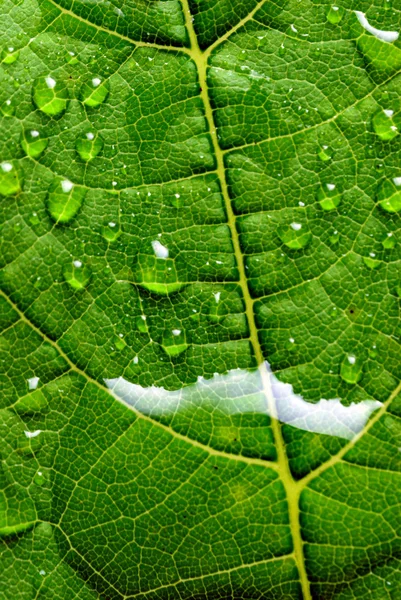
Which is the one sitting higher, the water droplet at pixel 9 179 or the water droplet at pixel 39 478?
the water droplet at pixel 9 179

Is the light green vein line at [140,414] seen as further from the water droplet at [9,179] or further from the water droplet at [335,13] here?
the water droplet at [335,13]

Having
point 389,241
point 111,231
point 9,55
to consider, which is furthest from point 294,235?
point 9,55

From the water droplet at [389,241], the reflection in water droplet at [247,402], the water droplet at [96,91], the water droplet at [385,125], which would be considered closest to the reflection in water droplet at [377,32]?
the water droplet at [385,125]

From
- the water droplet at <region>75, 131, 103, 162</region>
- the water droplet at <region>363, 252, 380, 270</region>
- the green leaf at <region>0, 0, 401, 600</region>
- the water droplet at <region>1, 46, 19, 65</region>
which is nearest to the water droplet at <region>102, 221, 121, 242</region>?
the green leaf at <region>0, 0, 401, 600</region>

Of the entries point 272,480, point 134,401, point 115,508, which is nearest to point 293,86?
point 134,401

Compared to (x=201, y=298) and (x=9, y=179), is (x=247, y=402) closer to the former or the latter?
(x=201, y=298)

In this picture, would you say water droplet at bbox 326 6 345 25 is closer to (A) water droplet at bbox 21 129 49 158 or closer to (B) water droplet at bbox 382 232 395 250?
(B) water droplet at bbox 382 232 395 250
